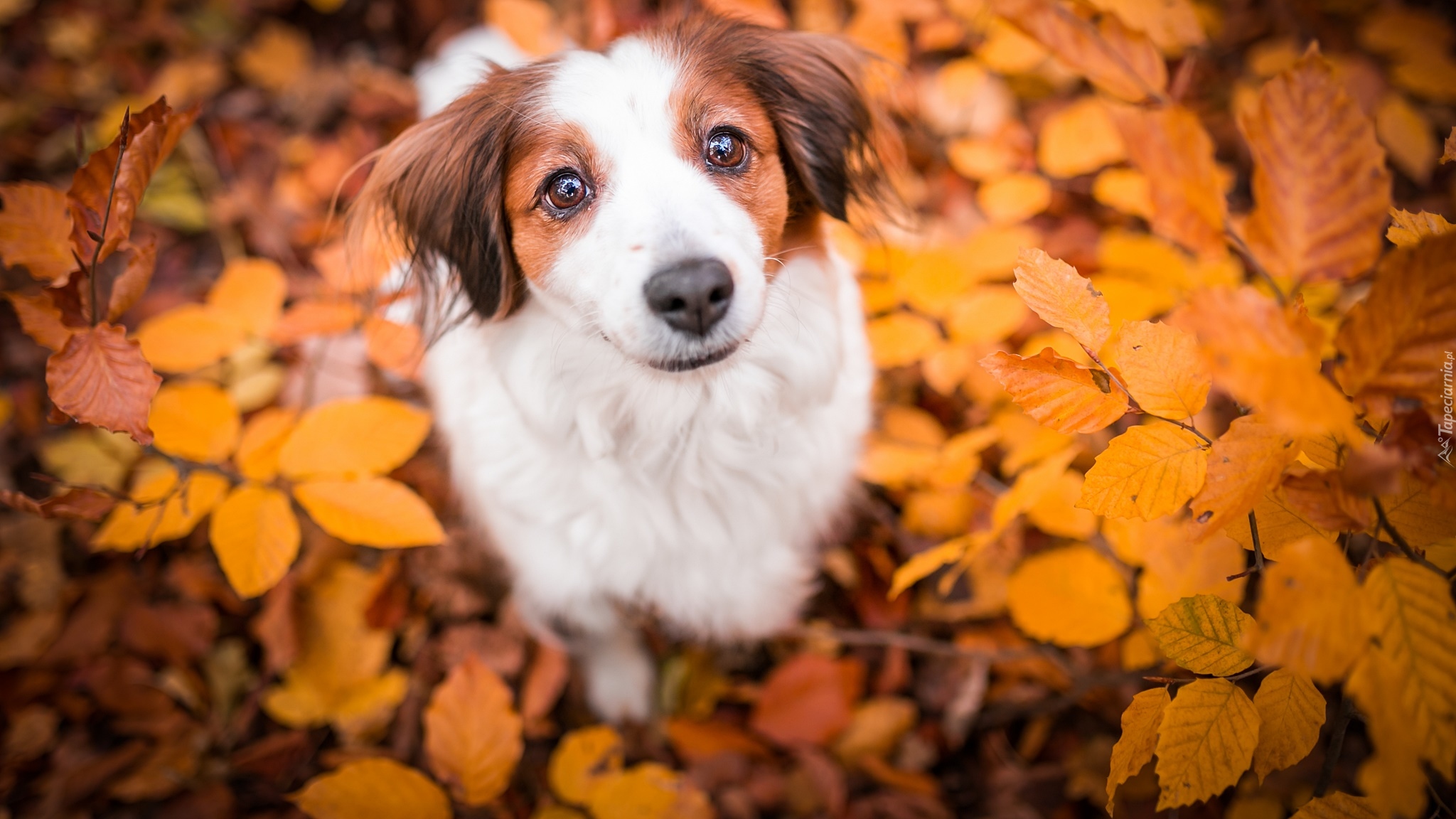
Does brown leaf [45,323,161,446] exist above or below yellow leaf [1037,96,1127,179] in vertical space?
above

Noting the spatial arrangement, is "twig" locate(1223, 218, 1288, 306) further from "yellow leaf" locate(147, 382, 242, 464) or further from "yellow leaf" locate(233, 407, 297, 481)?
"yellow leaf" locate(147, 382, 242, 464)

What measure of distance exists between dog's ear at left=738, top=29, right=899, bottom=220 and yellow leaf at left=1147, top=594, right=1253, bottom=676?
1289 mm

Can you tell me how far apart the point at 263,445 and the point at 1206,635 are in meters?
2.28

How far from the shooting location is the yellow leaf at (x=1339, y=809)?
126 centimetres

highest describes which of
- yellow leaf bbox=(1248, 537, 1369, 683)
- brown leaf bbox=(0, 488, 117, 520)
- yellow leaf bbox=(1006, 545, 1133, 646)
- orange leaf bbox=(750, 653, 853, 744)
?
brown leaf bbox=(0, 488, 117, 520)

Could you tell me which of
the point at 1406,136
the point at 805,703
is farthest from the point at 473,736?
the point at 1406,136

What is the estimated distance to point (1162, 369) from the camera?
1299mm

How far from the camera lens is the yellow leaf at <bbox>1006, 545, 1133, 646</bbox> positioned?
2072 mm

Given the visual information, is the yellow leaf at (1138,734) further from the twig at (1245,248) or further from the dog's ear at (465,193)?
the dog's ear at (465,193)

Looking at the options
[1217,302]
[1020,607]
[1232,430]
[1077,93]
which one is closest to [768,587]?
[1020,607]

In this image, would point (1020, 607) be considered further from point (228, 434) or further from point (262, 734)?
point (262, 734)

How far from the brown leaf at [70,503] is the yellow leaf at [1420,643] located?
7.34 feet

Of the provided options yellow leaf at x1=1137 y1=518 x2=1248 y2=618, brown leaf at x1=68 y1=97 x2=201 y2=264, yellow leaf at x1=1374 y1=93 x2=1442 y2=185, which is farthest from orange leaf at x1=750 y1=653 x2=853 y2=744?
yellow leaf at x1=1374 y1=93 x2=1442 y2=185

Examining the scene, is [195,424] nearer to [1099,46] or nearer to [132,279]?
[132,279]
